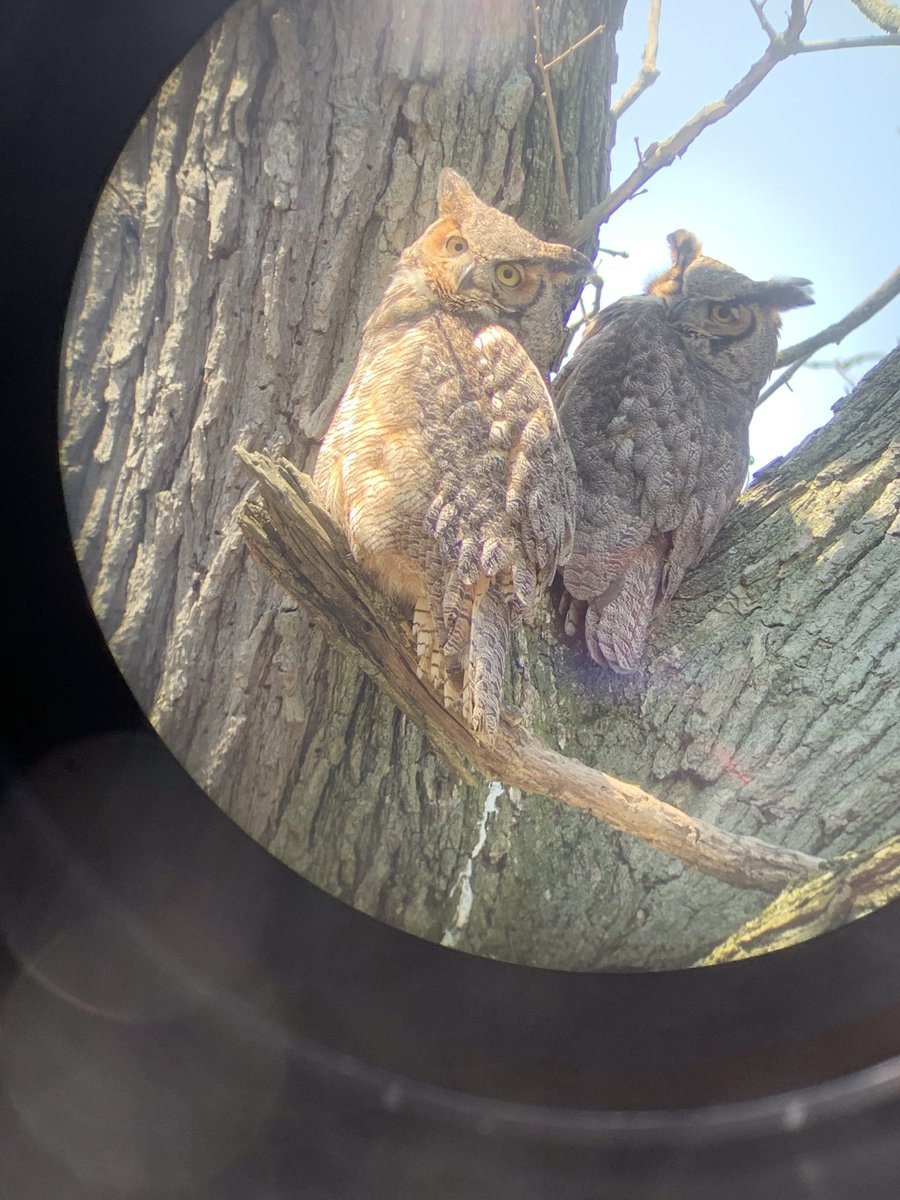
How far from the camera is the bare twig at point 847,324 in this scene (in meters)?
0.76

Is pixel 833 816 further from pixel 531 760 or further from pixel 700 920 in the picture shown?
pixel 531 760

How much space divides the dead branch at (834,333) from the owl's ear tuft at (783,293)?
0.15ft

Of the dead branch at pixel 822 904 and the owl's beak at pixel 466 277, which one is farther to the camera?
the dead branch at pixel 822 904

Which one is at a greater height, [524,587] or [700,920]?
[524,587]

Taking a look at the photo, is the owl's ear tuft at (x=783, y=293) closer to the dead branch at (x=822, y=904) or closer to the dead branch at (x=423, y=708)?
the dead branch at (x=423, y=708)

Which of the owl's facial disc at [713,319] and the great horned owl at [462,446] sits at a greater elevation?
the owl's facial disc at [713,319]

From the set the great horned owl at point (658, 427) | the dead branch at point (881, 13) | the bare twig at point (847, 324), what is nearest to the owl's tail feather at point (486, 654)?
the great horned owl at point (658, 427)

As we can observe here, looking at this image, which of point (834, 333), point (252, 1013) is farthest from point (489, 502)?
point (252, 1013)

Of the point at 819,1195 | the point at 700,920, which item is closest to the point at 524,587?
the point at 700,920

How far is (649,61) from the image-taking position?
74 cm

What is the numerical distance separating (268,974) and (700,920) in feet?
1.89

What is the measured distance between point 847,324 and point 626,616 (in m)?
0.42

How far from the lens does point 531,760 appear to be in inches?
32.1

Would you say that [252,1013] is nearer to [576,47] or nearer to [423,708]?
[423,708]
